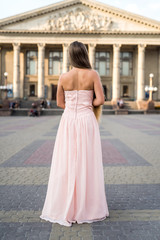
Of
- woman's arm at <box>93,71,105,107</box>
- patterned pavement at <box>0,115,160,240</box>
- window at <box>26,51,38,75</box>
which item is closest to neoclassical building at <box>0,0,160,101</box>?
window at <box>26,51,38,75</box>

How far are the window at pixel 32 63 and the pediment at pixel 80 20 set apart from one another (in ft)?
20.8

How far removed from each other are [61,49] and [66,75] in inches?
1972

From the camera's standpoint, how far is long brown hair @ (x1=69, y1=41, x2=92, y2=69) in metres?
3.31

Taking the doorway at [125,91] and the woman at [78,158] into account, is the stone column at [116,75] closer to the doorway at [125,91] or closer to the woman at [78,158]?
the doorway at [125,91]

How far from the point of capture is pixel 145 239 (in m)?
3.07

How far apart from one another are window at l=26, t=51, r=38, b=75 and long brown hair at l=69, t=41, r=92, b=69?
49.9 meters

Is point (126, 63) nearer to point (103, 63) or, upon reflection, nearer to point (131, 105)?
point (103, 63)

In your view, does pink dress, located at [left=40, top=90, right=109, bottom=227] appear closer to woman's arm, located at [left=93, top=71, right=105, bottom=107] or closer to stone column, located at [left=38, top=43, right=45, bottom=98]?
woman's arm, located at [left=93, top=71, right=105, bottom=107]

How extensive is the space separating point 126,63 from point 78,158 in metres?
51.6

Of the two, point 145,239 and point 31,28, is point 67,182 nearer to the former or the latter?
point 145,239

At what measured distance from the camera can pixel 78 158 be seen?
3.45m

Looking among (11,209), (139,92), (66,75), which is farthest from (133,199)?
(139,92)

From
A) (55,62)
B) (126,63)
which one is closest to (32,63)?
(55,62)

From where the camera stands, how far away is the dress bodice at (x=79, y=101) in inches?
136
